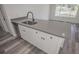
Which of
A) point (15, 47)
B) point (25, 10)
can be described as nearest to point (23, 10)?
point (25, 10)

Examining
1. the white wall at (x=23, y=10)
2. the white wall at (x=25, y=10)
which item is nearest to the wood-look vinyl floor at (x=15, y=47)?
the white wall at (x=23, y=10)

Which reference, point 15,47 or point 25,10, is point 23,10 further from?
point 15,47

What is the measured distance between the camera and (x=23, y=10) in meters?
2.52

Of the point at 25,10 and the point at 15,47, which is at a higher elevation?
the point at 25,10

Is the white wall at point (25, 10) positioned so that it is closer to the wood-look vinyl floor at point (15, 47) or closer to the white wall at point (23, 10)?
the white wall at point (23, 10)

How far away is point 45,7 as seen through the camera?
2180 mm

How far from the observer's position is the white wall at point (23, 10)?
2.19 meters

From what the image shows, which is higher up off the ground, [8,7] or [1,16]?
[8,7]

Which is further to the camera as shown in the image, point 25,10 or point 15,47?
point 25,10

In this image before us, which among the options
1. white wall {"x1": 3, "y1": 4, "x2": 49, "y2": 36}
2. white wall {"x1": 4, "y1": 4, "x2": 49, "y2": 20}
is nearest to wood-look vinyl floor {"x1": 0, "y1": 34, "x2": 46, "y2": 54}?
white wall {"x1": 3, "y1": 4, "x2": 49, "y2": 36}

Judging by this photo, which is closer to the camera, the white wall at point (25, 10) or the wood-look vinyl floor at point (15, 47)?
the wood-look vinyl floor at point (15, 47)

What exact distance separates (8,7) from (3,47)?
134 cm

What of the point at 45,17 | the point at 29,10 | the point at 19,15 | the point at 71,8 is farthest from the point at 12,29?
the point at 71,8
